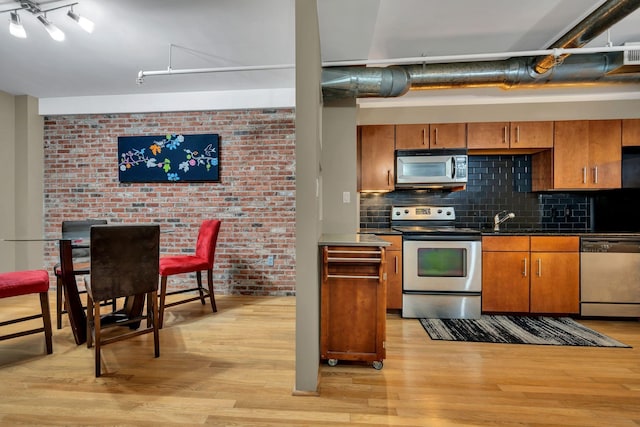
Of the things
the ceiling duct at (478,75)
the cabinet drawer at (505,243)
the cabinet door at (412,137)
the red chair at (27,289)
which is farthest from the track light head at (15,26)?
the cabinet drawer at (505,243)

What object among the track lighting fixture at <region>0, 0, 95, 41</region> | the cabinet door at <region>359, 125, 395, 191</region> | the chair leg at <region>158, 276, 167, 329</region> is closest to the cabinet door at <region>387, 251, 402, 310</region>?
the cabinet door at <region>359, 125, 395, 191</region>

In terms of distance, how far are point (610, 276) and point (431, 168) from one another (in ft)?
6.94

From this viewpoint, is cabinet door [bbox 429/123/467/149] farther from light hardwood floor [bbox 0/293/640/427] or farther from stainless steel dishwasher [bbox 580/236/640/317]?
light hardwood floor [bbox 0/293/640/427]

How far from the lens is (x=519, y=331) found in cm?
280

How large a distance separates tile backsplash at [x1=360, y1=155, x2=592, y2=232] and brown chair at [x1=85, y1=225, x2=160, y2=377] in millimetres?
3064

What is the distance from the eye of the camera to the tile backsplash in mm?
3701

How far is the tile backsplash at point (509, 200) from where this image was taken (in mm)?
3701

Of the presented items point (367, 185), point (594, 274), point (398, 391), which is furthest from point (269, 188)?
point (594, 274)

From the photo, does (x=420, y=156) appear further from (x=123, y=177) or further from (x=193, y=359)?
(x=123, y=177)

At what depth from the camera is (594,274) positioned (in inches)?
123

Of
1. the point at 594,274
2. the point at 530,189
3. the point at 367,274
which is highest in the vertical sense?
the point at 530,189

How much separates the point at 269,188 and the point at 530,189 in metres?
3.30

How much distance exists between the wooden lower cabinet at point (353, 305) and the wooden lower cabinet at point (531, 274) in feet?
5.73

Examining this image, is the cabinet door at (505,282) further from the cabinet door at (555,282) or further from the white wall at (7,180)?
the white wall at (7,180)
